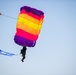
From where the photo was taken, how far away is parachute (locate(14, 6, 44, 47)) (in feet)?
37.4

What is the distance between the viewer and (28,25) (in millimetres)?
11508

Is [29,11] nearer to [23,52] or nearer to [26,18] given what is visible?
[26,18]

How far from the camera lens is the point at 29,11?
453 inches

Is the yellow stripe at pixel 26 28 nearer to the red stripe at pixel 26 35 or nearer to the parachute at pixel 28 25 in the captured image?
the parachute at pixel 28 25

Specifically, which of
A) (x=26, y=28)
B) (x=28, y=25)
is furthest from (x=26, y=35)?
(x=28, y=25)

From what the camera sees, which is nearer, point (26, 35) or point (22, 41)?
point (22, 41)

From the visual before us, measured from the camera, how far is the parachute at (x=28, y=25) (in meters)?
11.4

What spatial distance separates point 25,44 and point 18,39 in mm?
520

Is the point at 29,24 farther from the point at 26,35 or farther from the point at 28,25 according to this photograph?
the point at 26,35

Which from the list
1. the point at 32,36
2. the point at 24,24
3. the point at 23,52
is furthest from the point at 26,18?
the point at 23,52

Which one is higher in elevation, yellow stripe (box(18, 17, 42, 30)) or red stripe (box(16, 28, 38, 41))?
yellow stripe (box(18, 17, 42, 30))

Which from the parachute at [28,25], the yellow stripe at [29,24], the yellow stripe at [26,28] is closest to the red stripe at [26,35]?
the parachute at [28,25]

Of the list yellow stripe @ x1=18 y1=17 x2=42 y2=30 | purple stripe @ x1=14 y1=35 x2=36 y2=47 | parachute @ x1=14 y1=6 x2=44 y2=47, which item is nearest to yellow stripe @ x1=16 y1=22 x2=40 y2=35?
parachute @ x1=14 y1=6 x2=44 y2=47

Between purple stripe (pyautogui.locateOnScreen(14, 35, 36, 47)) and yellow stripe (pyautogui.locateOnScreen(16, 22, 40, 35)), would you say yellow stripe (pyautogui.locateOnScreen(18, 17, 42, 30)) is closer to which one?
yellow stripe (pyautogui.locateOnScreen(16, 22, 40, 35))
